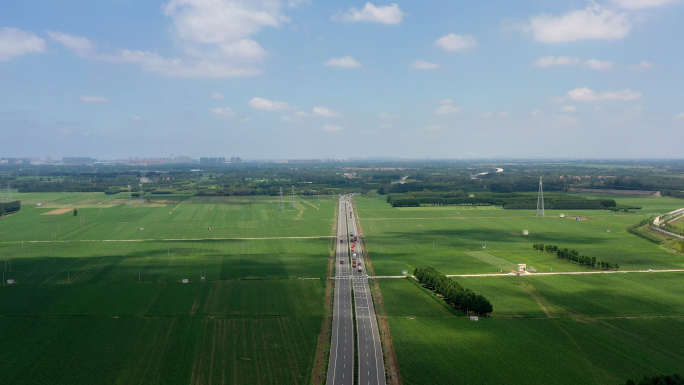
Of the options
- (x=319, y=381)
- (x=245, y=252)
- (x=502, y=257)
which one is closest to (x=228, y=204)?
(x=245, y=252)

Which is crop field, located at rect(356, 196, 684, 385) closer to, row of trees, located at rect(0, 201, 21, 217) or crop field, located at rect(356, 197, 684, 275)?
crop field, located at rect(356, 197, 684, 275)

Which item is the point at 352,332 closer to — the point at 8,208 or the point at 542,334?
the point at 542,334

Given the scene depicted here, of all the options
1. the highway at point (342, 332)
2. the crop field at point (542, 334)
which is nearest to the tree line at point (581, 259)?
the crop field at point (542, 334)

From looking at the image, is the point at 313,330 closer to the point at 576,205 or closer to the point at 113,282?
the point at 113,282

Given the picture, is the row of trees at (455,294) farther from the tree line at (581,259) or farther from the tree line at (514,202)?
the tree line at (514,202)

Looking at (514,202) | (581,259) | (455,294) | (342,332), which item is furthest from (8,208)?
(514,202)

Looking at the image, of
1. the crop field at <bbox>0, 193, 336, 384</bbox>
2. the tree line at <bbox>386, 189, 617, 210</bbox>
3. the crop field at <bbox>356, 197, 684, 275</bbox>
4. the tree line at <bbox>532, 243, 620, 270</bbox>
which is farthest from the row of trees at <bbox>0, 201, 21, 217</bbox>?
the tree line at <bbox>532, 243, 620, 270</bbox>
